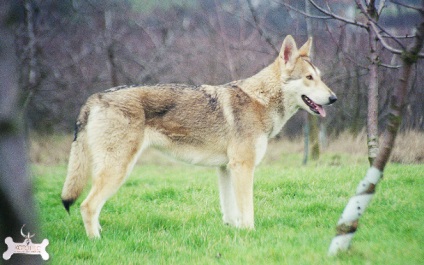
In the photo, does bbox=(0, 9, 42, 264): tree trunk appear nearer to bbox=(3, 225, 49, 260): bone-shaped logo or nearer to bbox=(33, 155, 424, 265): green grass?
bbox=(3, 225, 49, 260): bone-shaped logo

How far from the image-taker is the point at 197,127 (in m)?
4.64

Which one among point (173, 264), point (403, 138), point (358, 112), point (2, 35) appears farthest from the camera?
point (358, 112)

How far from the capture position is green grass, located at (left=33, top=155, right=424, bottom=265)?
133 inches

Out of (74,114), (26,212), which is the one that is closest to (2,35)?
(26,212)

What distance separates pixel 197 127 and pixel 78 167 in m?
1.25

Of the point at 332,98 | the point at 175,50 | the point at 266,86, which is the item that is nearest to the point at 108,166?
the point at 266,86

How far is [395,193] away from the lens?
511 centimetres

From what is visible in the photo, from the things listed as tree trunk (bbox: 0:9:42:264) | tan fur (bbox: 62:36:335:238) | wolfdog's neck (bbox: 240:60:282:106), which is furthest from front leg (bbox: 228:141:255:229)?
tree trunk (bbox: 0:9:42:264)

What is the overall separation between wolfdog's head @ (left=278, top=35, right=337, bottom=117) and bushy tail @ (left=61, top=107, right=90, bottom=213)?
6.85 ft

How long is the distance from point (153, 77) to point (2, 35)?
12029 mm

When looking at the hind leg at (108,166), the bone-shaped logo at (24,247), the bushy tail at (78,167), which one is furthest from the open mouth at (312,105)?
the bone-shaped logo at (24,247)

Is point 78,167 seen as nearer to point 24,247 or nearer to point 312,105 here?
point 24,247

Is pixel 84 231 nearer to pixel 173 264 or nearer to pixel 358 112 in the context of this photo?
pixel 173 264

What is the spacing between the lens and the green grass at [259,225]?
133 inches
